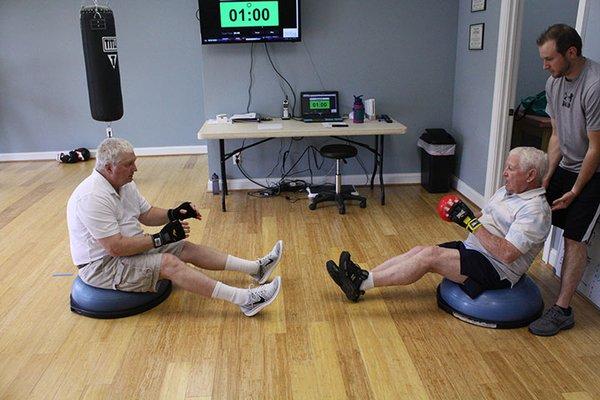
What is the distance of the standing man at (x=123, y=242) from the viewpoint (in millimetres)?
2584

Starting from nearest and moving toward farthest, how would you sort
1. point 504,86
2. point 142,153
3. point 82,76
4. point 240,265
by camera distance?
point 240,265
point 504,86
point 82,76
point 142,153

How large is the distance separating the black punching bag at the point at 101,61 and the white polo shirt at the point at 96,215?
39.7 inches

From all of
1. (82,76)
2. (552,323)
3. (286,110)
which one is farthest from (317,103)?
Result: (82,76)

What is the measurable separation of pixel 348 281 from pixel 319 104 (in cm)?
247

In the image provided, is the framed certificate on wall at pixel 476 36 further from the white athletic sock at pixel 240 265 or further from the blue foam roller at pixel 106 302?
the blue foam roller at pixel 106 302

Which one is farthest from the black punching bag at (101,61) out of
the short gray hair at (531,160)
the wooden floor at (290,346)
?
the short gray hair at (531,160)

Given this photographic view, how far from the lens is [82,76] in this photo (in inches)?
251

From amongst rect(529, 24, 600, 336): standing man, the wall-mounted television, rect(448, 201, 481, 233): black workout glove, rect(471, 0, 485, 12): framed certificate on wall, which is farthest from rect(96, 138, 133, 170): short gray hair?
rect(471, 0, 485, 12): framed certificate on wall

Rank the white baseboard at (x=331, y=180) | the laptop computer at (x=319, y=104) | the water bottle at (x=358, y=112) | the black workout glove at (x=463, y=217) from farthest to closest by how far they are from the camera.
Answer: the white baseboard at (x=331, y=180)
the laptop computer at (x=319, y=104)
the water bottle at (x=358, y=112)
the black workout glove at (x=463, y=217)

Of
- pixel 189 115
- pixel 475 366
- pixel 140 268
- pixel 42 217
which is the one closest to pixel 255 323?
pixel 140 268

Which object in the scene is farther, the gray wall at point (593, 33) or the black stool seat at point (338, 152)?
the black stool seat at point (338, 152)

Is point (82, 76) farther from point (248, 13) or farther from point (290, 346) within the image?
point (290, 346)

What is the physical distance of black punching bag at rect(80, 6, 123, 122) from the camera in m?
3.41

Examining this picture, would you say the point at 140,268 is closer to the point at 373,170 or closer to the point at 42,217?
the point at 42,217
